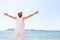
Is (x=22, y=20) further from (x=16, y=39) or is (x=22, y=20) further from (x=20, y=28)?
(x=16, y=39)

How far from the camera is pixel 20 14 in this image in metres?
2.78

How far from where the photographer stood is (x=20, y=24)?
2.76 m

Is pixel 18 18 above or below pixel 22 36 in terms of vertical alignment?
above

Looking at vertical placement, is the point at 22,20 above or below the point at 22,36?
above

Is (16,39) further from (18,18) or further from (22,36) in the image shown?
(18,18)

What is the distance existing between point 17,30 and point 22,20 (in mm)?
175

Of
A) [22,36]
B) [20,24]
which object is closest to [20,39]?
[22,36]

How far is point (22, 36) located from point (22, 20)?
250 millimetres

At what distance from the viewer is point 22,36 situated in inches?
108

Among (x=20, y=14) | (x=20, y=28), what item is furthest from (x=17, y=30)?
(x=20, y=14)

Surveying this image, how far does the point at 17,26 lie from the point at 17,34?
5.0 inches

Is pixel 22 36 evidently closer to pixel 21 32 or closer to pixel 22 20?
pixel 21 32

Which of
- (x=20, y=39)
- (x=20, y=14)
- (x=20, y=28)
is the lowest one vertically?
(x=20, y=39)

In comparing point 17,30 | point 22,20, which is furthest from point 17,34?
point 22,20
